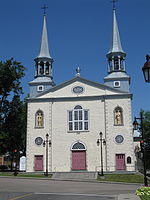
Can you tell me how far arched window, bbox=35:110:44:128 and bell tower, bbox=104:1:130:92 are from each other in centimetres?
875

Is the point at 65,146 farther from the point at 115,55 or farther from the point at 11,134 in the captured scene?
the point at 115,55

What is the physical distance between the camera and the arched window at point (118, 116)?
33.9 m

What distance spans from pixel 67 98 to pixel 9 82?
7980 millimetres

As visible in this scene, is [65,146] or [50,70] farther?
[50,70]

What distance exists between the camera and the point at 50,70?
38594 mm

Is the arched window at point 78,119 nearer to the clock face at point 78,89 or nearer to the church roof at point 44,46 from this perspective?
the clock face at point 78,89

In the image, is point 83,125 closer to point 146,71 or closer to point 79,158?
point 79,158

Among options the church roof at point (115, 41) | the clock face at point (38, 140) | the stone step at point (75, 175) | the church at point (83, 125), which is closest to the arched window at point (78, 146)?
the church at point (83, 125)

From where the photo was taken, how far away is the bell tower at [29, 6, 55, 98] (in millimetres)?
37344

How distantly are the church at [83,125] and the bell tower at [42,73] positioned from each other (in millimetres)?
722

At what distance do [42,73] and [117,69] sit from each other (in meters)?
9.52

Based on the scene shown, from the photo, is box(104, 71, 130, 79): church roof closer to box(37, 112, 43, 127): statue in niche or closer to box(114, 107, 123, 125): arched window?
box(114, 107, 123, 125): arched window

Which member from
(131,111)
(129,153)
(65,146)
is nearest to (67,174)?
(65,146)

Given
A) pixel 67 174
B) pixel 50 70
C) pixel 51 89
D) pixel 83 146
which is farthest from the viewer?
pixel 50 70
